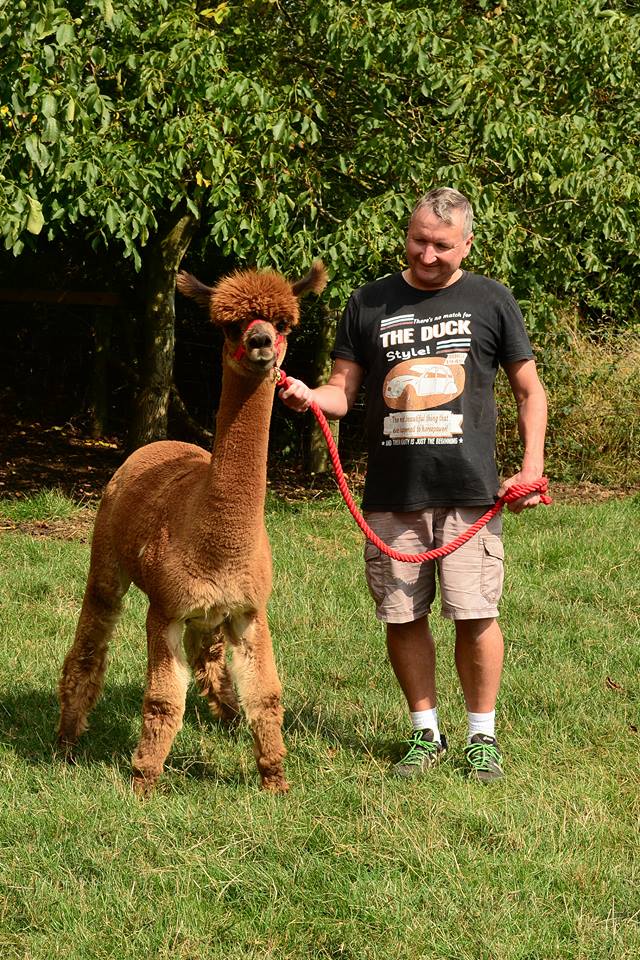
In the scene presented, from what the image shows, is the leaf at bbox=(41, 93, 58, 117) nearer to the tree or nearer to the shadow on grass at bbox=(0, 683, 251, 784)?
the tree

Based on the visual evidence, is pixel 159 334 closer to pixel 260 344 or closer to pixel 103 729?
pixel 103 729

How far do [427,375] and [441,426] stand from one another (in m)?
0.20

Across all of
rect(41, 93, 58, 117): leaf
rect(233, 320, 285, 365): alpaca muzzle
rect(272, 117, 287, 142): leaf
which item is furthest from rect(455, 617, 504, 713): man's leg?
rect(272, 117, 287, 142): leaf

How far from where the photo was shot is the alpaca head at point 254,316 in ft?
11.4

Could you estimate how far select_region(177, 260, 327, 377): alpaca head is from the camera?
346 centimetres

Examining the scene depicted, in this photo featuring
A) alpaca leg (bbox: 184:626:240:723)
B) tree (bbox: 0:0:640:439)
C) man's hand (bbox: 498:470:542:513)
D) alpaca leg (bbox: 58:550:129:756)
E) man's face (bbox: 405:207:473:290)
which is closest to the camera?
man's face (bbox: 405:207:473:290)

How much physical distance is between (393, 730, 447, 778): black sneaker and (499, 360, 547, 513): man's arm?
3.21 ft

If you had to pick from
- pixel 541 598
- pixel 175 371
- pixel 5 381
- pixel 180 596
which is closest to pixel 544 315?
pixel 541 598

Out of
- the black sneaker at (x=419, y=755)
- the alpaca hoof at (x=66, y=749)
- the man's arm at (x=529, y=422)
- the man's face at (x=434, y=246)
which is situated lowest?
the alpaca hoof at (x=66, y=749)

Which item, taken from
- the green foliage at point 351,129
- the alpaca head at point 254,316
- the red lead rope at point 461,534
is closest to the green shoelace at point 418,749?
the red lead rope at point 461,534

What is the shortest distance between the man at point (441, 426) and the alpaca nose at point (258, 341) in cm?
46

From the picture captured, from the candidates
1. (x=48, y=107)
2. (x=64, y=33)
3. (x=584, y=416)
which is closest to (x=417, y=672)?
(x=48, y=107)

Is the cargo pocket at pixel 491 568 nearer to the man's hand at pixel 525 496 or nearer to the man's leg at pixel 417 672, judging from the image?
the man's hand at pixel 525 496

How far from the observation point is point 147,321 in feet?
35.9
